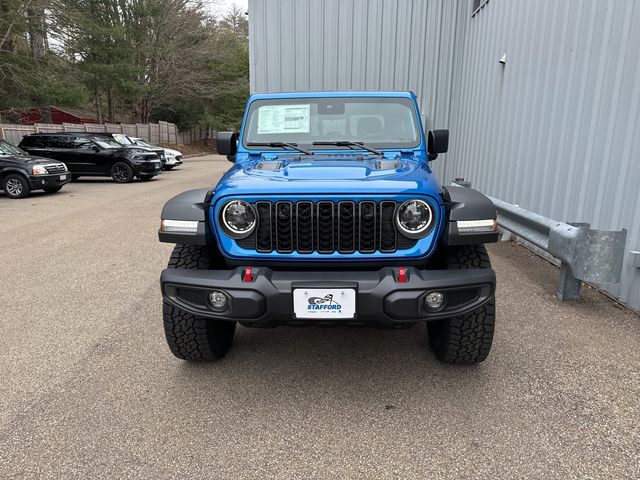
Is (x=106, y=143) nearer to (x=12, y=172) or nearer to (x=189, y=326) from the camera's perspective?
(x=12, y=172)

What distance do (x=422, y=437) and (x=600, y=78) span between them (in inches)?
162

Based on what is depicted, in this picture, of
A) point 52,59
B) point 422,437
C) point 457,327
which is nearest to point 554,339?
point 457,327

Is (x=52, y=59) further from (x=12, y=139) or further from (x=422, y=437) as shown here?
(x=422, y=437)

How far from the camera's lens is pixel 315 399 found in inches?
111

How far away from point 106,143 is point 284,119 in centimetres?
1397

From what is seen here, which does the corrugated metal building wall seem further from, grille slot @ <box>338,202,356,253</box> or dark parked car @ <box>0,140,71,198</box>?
dark parked car @ <box>0,140,71,198</box>

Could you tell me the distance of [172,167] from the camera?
2122 centimetres

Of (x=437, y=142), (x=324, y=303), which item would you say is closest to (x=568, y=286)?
(x=437, y=142)

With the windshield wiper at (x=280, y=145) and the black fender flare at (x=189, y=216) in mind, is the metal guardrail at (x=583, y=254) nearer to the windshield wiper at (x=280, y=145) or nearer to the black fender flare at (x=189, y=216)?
the windshield wiper at (x=280, y=145)

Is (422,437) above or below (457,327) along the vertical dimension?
below

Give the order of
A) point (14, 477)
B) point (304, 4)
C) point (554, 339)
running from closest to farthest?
1. point (14, 477)
2. point (554, 339)
3. point (304, 4)

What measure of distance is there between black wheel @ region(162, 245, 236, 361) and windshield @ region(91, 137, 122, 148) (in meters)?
14.5

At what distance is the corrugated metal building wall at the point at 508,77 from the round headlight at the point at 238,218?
3390mm

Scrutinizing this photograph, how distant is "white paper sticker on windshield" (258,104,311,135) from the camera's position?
3.86 m
